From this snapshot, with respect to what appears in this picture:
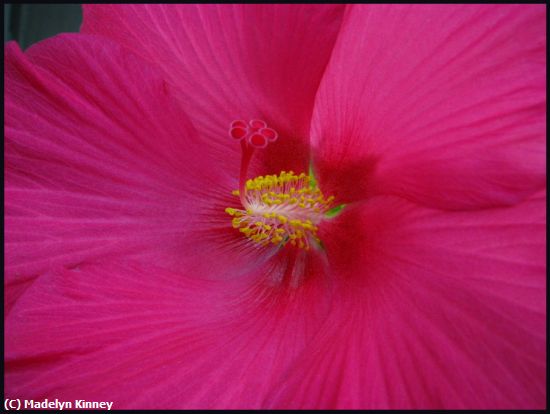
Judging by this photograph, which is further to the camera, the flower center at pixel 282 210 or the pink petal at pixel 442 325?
the flower center at pixel 282 210

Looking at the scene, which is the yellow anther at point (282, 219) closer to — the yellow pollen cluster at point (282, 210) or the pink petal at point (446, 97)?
the yellow pollen cluster at point (282, 210)

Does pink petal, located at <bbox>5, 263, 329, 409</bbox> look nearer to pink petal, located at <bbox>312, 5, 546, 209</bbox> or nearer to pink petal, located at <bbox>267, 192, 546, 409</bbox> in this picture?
pink petal, located at <bbox>267, 192, 546, 409</bbox>

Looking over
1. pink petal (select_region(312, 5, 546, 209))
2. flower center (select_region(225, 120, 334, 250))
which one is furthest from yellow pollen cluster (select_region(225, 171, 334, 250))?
pink petal (select_region(312, 5, 546, 209))

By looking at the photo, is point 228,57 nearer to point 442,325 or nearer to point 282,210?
point 282,210

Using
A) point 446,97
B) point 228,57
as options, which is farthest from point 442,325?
point 228,57

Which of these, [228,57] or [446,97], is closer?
[446,97]

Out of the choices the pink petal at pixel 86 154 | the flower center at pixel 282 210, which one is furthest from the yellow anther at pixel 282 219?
the pink petal at pixel 86 154
